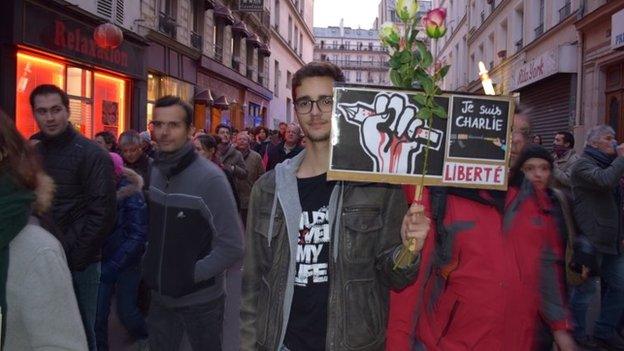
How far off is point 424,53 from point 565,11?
17204 millimetres

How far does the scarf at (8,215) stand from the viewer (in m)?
1.81

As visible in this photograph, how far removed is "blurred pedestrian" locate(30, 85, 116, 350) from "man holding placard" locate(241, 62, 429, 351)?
1.73 m

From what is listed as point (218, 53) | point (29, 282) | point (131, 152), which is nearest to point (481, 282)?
point (29, 282)

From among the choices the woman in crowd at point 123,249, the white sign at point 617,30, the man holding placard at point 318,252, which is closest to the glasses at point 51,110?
the woman in crowd at point 123,249

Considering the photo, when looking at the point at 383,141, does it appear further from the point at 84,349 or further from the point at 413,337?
the point at 84,349

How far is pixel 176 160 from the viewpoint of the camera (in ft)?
13.0

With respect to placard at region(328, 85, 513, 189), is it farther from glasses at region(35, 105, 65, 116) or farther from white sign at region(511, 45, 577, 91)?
white sign at region(511, 45, 577, 91)

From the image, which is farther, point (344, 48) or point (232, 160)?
point (344, 48)

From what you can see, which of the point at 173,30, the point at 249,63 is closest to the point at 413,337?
the point at 173,30

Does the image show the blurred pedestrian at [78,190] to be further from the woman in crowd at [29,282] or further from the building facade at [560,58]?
the building facade at [560,58]

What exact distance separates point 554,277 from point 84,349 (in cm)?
213

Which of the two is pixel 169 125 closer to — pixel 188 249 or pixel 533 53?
pixel 188 249

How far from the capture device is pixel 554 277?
2955 millimetres

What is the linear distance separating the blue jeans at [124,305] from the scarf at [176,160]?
5.31 ft
